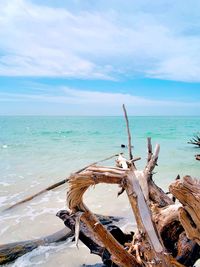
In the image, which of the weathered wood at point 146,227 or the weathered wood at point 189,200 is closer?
the weathered wood at point 189,200

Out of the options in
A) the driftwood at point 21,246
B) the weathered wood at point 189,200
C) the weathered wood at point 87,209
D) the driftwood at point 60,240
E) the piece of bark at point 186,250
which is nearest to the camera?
the weathered wood at point 189,200

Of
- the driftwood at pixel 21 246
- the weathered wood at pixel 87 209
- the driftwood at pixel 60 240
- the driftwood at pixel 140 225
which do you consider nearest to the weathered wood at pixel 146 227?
the driftwood at pixel 140 225

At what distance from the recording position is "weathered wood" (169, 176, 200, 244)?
83.8 inches

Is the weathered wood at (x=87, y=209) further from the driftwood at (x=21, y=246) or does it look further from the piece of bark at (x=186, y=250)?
the driftwood at (x=21, y=246)

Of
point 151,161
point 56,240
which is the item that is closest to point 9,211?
point 56,240

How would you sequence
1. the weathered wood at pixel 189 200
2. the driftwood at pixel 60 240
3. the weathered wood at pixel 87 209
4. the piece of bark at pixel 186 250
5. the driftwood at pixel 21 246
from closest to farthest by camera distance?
the weathered wood at pixel 189 200 < the weathered wood at pixel 87 209 < the piece of bark at pixel 186 250 < the driftwood at pixel 60 240 < the driftwood at pixel 21 246

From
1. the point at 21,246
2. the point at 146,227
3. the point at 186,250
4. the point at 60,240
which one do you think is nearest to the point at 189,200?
the point at 146,227

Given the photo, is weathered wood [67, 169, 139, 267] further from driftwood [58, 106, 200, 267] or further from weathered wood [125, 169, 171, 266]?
weathered wood [125, 169, 171, 266]

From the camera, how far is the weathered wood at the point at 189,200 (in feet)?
6.98

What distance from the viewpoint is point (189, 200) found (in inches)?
85.7

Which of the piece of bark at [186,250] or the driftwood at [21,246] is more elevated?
the piece of bark at [186,250]

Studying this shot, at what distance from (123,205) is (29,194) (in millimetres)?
3251

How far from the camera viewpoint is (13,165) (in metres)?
14.9

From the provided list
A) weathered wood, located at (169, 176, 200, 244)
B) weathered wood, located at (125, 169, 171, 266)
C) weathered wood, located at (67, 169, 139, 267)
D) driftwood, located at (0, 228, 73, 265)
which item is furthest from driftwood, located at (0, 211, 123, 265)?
weathered wood, located at (169, 176, 200, 244)
